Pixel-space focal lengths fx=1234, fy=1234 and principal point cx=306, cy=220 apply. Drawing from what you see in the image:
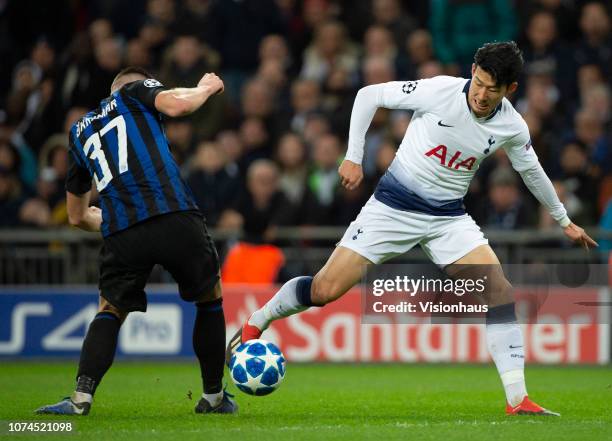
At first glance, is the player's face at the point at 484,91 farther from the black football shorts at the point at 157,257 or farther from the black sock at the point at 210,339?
the black sock at the point at 210,339

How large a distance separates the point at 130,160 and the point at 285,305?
1611 mm

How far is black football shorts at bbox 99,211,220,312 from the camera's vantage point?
7.38 m

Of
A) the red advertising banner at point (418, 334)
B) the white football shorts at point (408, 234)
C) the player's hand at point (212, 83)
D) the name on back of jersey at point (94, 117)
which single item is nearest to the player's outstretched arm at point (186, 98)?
the player's hand at point (212, 83)

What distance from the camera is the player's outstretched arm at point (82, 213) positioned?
7.78m

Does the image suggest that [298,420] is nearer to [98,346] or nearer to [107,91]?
[98,346]

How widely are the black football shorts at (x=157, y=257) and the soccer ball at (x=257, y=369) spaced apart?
23.2 inches

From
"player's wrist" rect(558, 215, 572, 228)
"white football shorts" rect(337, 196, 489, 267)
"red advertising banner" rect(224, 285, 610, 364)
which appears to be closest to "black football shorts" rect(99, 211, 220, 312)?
"white football shorts" rect(337, 196, 489, 267)

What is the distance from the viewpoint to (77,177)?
303 inches

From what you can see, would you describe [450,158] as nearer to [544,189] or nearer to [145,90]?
[544,189]

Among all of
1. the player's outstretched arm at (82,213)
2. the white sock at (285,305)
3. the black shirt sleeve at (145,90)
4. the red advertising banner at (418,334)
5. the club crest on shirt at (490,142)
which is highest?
the black shirt sleeve at (145,90)

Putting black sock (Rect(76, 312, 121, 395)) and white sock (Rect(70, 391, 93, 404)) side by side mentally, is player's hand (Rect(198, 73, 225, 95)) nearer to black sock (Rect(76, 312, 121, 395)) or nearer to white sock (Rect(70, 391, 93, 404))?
black sock (Rect(76, 312, 121, 395))

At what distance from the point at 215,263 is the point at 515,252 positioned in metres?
6.54

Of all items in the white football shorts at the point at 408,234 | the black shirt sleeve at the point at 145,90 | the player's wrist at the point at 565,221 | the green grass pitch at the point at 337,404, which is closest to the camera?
the green grass pitch at the point at 337,404

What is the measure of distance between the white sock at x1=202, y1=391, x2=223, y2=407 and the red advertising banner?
545cm
